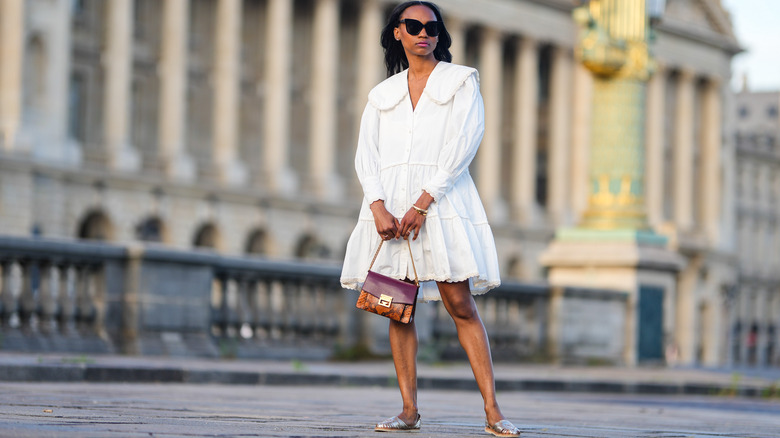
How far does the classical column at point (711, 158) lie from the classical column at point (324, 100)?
2951 cm

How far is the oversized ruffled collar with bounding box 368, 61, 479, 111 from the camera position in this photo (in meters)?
8.11

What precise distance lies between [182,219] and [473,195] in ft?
174

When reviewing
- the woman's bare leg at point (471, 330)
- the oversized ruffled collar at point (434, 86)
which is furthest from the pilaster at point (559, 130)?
the woman's bare leg at point (471, 330)

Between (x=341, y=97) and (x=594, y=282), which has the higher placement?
(x=341, y=97)

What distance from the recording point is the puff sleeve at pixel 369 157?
8016 mm

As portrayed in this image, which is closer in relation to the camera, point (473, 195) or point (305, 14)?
point (473, 195)

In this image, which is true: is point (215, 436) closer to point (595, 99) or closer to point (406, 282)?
point (406, 282)

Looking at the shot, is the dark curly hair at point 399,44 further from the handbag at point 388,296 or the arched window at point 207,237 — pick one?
the arched window at point 207,237

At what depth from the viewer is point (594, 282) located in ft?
76.3

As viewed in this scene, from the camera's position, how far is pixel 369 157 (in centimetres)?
821

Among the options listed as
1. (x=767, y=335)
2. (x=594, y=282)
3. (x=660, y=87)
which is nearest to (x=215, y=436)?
(x=594, y=282)

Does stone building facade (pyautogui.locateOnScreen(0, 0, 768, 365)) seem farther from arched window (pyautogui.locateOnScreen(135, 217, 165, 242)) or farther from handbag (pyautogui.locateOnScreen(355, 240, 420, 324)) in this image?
handbag (pyautogui.locateOnScreen(355, 240, 420, 324))

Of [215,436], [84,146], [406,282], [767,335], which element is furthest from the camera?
[767,335]

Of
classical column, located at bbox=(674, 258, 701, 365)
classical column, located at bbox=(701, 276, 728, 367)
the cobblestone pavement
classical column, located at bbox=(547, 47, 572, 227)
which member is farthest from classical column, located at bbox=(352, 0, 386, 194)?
the cobblestone pavement
